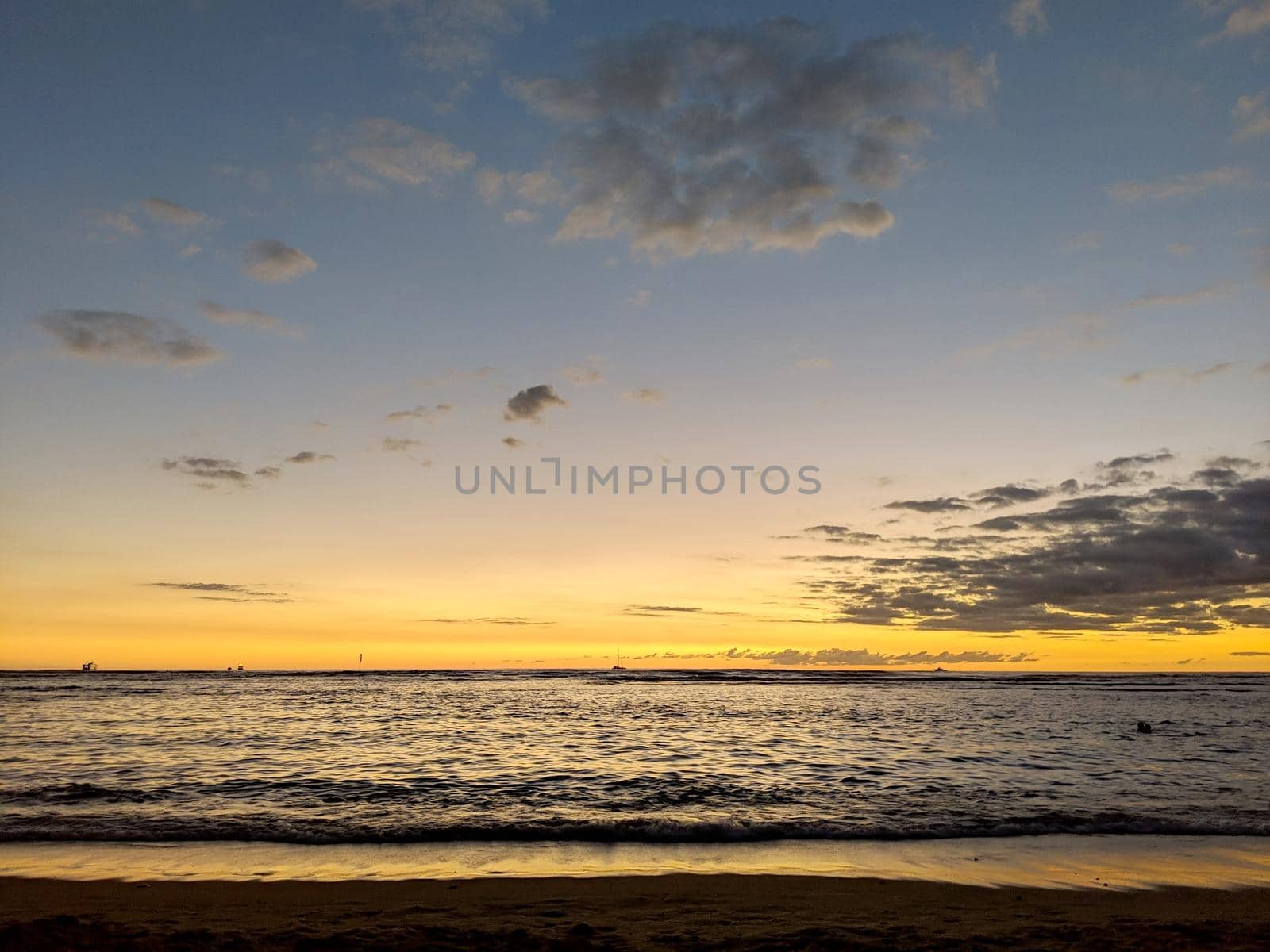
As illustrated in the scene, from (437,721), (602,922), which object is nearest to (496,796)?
(602,922)

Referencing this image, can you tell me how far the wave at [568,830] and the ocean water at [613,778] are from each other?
70mm

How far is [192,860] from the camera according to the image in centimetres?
1467

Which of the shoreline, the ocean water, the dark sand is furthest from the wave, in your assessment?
the dark sand

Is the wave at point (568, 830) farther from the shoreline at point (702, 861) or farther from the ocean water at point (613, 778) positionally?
the shoreline at point (702, 861)

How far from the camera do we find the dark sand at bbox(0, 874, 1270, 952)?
381 inches

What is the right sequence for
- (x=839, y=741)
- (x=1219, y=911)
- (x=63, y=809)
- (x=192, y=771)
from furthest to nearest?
(x=839, y=741) < (x=192, y=771) < (x=63, y=809) < (x=1219, y=911)

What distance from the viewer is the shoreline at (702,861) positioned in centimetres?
1351

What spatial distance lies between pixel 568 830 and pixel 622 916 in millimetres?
6680

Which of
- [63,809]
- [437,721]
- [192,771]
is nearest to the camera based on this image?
[63,809]

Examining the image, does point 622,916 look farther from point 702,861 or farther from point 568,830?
point 568,830

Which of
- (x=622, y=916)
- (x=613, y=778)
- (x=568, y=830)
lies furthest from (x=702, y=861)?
(x=613, y=778)

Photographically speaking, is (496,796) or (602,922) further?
(496,796)

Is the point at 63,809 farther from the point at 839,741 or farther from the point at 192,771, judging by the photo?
the point at 839,741

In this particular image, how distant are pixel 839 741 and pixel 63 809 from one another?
98.6 ft
